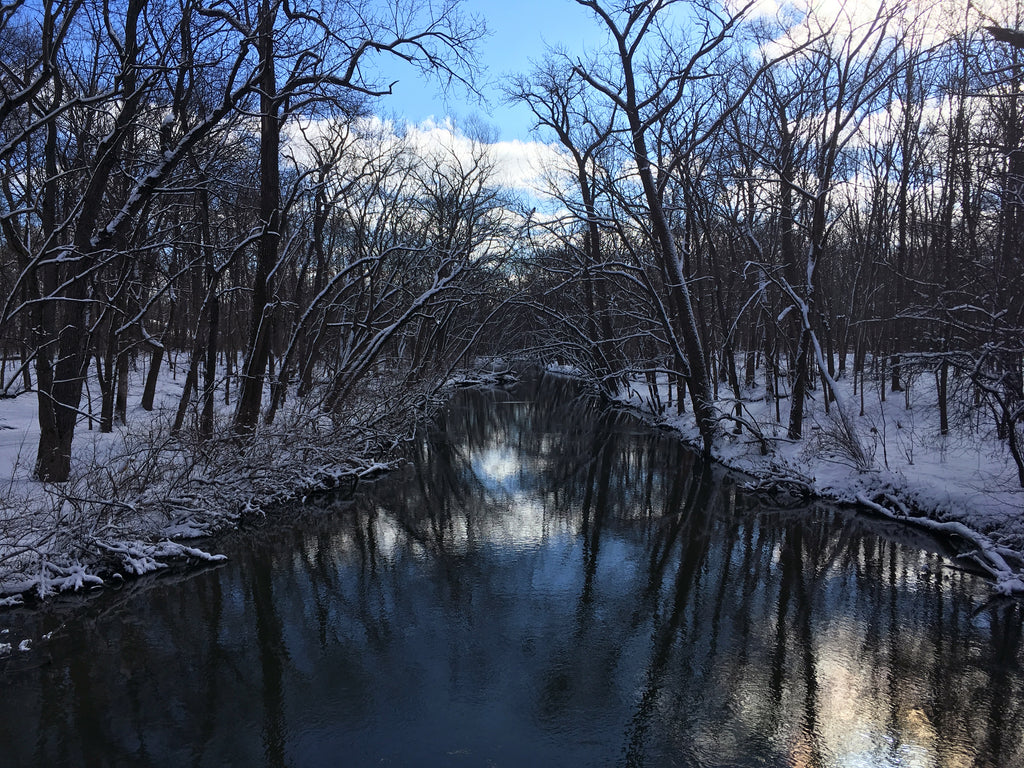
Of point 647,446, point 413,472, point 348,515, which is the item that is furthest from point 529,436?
point 348,515

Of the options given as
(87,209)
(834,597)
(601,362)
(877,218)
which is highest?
(877,218)

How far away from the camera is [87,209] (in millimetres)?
9891

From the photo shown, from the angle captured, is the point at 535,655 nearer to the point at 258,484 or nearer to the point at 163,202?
the point at 258,484

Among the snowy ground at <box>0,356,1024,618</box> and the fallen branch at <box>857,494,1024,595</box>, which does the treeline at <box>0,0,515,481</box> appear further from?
the fallen branch at <box>857,494,1024,595</box>

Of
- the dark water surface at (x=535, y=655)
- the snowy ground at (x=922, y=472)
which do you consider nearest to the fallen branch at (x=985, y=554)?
the snowy ground at (x=922, y=472)

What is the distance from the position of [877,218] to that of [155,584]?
994 inches

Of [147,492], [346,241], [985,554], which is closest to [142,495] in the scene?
[147,492]

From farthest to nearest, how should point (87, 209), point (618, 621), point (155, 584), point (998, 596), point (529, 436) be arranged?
point (529, 436), point (87, 209), point (155, 584), point (998, 596), point (618, 621)

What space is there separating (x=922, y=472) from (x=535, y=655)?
9.32 meters

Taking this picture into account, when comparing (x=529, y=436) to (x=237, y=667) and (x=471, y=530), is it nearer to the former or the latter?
(x=471, y=530)

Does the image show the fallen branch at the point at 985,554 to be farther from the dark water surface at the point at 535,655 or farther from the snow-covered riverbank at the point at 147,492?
the snow-covered riverbank at the point at 147,492

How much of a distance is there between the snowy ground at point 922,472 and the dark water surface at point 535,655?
561 millimetres

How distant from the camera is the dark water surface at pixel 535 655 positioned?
5207mm

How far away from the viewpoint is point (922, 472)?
12078 mm
